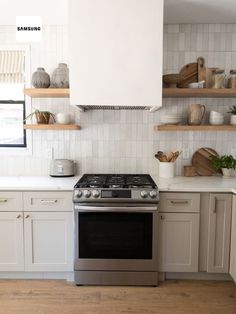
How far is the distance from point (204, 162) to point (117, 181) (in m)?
1.06

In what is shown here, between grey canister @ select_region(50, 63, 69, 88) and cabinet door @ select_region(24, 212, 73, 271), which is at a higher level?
grey canister @ select_region(50, 63, 69, 88)

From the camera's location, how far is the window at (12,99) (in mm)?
2861

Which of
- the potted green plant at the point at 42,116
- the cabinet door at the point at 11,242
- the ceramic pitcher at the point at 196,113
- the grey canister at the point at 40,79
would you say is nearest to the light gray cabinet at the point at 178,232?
the ceramic pitcher at the point at 196,113

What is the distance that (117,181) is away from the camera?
2.50 metres

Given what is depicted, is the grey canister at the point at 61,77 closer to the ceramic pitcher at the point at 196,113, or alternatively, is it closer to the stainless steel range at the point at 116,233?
the stainless steel range at the point at 116,233

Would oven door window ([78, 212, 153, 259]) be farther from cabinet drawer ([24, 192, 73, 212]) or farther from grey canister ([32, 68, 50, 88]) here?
grey canister ([32, 68, 50, 88])

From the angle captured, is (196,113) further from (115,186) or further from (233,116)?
(115,186)

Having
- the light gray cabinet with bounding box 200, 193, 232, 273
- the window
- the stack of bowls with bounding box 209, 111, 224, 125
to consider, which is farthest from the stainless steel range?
the window

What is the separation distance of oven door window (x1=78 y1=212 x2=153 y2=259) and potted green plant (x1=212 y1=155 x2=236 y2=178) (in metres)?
1.01

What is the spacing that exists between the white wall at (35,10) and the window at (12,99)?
0.36m

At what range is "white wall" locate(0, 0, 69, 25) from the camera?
7.78 ft

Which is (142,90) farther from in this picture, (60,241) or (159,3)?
(60,241)

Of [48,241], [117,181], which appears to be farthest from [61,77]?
[48,241]

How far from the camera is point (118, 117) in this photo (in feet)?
9.61
